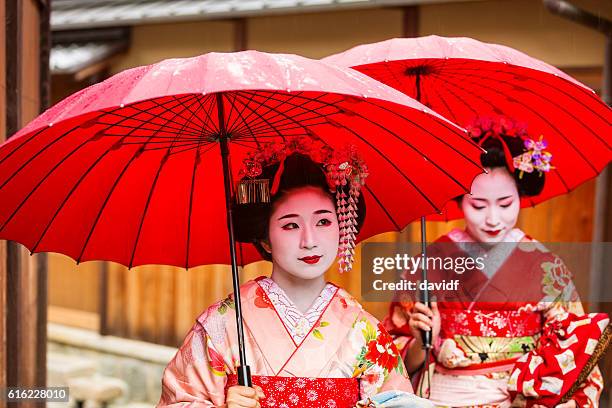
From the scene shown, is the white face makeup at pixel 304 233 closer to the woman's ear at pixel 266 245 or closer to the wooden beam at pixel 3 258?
the woman's ear at pixel 266 245

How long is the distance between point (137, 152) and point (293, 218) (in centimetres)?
55

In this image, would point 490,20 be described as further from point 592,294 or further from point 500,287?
point 500,287

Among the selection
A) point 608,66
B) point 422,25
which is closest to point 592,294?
point 608,66

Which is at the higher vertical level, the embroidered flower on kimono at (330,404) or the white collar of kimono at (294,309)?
the white collar of kimono at (294,309)

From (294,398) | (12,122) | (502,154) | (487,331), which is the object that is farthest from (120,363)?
(294,398)

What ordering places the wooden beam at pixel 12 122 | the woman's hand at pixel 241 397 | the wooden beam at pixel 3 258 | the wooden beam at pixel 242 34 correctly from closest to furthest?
the woman's hand at pixel 241 397, the wooden beam at pixel 3 258, the wooden beam at pixel 12 122, the wooden beam at pixel 242 34

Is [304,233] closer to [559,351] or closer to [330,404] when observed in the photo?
[330,404]

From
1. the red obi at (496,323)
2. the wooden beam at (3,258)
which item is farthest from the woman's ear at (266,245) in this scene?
the wooden beam at (3,258)

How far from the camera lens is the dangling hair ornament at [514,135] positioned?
3436 mm

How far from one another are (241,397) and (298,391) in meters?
0.28

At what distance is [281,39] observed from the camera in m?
6.13

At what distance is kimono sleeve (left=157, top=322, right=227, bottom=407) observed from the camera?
104 inches

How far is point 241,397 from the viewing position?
2451 mm

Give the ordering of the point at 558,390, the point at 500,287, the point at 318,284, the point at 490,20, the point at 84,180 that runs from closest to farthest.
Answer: the point at 84,180, the point at 318,284, the point at 558,390, the point at 500,287, the point at 490,20
